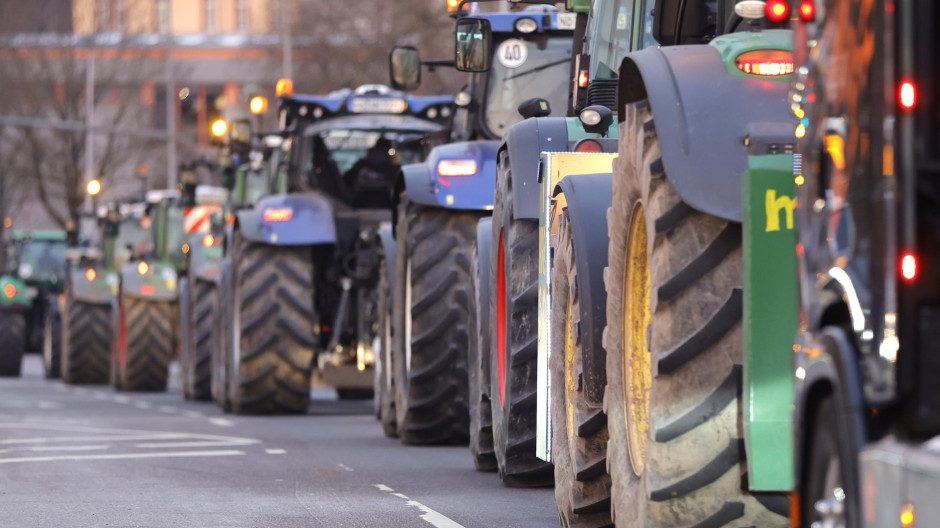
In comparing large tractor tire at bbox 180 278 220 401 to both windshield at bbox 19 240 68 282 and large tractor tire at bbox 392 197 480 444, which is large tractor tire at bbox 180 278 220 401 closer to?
large tractor tire at bbox 392 197 480 444

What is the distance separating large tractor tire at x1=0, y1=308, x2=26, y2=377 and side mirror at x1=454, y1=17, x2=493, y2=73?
22.0 meters

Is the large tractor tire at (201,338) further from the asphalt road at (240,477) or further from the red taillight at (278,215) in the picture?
the red taillight at (278,215)

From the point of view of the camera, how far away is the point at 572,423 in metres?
8.50

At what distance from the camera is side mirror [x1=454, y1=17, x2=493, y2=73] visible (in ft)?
40.8

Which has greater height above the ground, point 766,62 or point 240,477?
point 766,62

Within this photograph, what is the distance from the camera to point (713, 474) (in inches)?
255

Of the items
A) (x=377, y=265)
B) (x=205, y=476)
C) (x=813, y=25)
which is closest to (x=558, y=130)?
(x=205, y=476)

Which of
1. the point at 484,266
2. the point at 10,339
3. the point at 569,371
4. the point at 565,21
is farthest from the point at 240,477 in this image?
the point at 10,339

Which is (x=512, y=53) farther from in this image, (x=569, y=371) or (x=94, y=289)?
(x=94, y=289)

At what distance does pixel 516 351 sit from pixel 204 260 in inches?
502

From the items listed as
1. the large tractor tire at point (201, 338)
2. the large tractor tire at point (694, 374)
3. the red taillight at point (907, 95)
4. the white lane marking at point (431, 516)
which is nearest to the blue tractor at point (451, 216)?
the white lane marking at point (431, 516)

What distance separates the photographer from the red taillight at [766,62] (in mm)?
6734

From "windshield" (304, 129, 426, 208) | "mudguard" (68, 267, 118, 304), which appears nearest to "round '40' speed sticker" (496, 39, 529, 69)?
"windshield" (304, 129, 426, 208)

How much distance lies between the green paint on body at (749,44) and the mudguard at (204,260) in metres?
15.3
